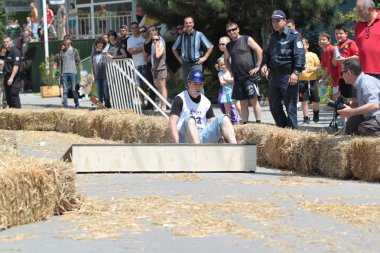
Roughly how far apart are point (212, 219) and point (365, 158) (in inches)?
128

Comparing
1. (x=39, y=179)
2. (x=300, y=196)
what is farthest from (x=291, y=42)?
(x=39, y=179)

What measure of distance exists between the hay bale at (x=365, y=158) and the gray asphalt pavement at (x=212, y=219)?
21cm

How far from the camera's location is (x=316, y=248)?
7.21 meters

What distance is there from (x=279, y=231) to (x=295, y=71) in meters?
6.63

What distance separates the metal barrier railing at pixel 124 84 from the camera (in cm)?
1959

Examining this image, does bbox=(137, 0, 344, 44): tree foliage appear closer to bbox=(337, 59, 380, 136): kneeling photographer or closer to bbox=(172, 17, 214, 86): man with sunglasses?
bbox=(172, 17, 214, 86): man with sunglasses

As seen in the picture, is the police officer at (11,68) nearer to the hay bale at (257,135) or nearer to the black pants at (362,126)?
the hay bale at (257,135)

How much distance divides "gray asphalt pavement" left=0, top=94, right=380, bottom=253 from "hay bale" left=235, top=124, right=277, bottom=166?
67.9 inches

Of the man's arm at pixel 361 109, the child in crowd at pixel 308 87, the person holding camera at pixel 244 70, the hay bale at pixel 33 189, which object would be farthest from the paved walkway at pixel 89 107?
the hay bale at pixel 33 189

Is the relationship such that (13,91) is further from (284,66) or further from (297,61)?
(297,61)

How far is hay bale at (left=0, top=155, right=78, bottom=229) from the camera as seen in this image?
7.95 m

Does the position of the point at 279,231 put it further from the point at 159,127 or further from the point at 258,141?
the point at 159,127

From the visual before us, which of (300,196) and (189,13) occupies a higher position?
(189,13)

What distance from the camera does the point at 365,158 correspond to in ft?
36.6
